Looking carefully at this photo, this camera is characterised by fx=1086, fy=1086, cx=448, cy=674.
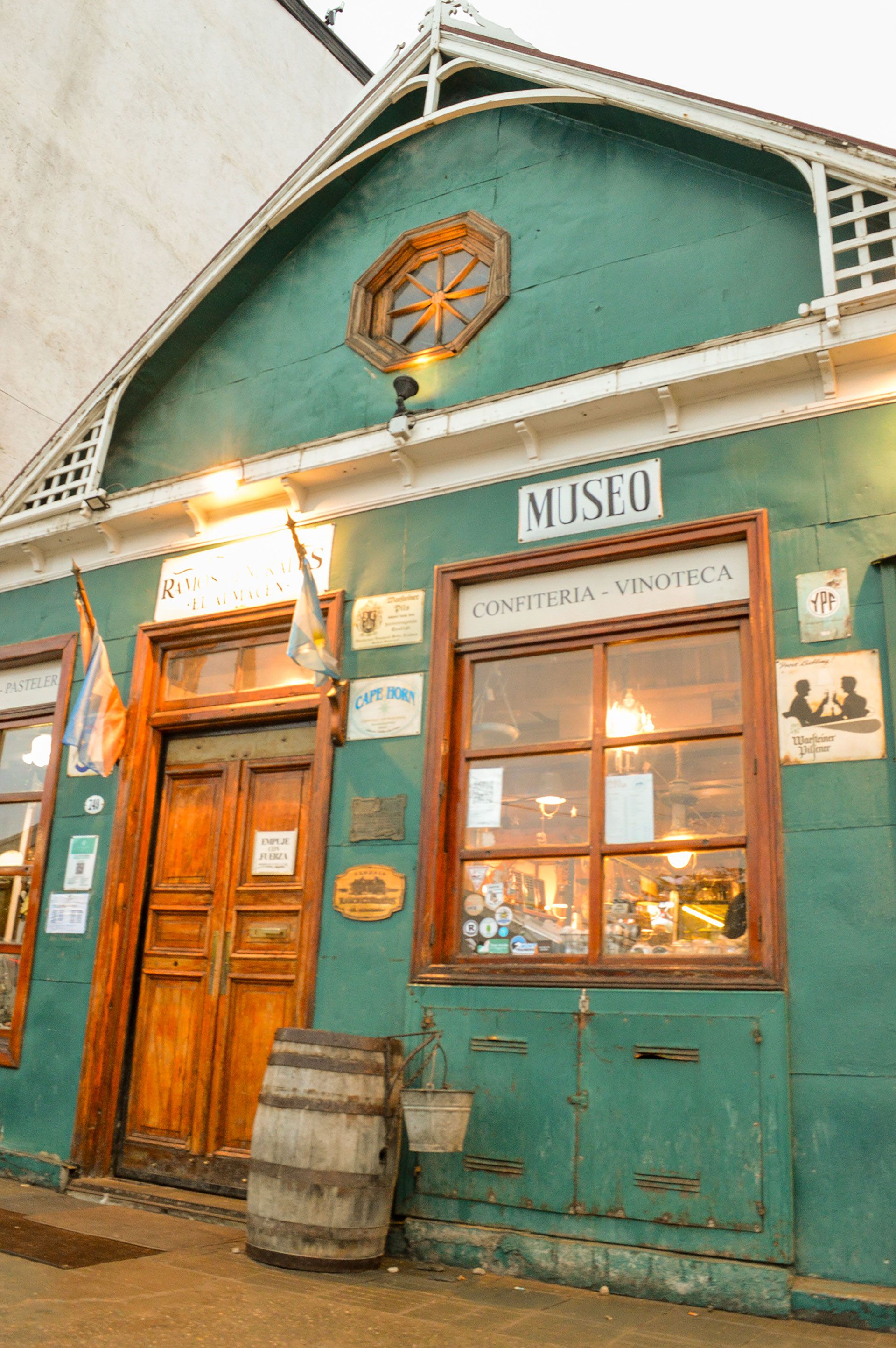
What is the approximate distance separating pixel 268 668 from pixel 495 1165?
328cm

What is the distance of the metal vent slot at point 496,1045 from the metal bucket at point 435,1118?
0.48 metres

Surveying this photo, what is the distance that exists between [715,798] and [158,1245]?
3.43 meters

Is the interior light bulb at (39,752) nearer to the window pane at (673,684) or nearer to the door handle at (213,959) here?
the door handle at (213,959)

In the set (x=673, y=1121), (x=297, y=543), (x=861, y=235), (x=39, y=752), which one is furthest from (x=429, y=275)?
(x=673, y=1121)

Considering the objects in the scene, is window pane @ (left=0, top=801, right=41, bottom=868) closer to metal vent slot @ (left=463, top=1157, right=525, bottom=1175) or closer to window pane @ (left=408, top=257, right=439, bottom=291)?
metal vent slot @ (left=463, top=1157, right=525, bottom=1175)

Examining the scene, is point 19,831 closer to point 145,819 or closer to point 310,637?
point 145,819

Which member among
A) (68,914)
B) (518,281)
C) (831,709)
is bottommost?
(68,914)

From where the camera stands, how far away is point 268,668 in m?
6.95

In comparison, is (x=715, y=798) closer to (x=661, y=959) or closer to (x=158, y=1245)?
(x=661, y=959)

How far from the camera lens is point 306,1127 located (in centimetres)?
479

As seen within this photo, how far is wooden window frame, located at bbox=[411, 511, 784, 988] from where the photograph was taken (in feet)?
16.2

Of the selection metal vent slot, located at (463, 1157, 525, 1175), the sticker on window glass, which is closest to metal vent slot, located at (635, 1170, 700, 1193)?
metal vent slot, located at (463, 1157, 525, 1175)

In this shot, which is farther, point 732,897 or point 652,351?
point 652,351

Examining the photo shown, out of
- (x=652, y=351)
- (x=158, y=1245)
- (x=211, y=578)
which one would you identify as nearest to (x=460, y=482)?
(x=652, y=351)
